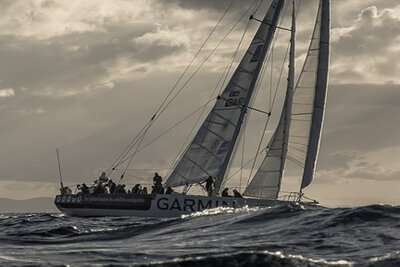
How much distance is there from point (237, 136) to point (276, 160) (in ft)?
14.0

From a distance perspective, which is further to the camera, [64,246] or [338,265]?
[64,246]

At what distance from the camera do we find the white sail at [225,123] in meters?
46.5

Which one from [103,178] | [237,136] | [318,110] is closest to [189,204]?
[237,136]

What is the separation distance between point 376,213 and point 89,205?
2536 cm

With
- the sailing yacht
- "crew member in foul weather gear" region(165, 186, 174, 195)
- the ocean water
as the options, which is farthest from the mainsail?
the ocean water

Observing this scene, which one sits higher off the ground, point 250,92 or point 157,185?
point 250,92

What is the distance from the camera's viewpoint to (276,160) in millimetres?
49531

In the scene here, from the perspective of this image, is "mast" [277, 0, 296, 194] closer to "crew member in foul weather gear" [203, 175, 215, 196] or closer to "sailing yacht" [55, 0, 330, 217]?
"sailing yacht" [55, 0, 330, 217]

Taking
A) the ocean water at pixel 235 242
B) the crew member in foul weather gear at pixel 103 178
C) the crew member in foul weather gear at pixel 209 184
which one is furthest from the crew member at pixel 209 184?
the ocean water at pixel 235 242

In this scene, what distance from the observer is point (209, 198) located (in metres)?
44.2

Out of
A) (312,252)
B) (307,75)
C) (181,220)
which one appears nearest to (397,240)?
(312,252)

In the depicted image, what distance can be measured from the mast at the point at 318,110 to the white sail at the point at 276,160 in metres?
1.57

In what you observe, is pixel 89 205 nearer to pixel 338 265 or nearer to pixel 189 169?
pixel 189 169

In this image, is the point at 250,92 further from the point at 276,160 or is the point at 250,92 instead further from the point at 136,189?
the point at 136,189
